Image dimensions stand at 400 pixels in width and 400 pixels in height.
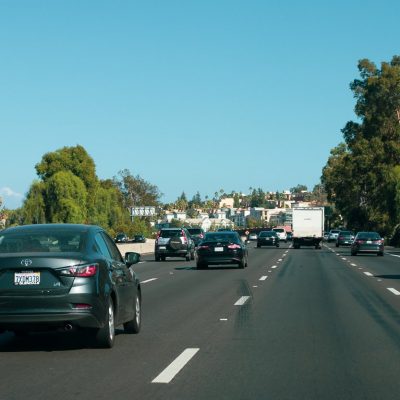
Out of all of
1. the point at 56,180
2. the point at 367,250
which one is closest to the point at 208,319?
the point at 367,250

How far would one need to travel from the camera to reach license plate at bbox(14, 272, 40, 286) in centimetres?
1061

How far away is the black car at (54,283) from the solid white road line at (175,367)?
0.99 metres

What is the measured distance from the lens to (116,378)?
939 cm

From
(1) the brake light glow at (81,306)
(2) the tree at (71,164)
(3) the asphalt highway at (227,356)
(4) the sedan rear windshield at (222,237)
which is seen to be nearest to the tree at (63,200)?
(2) the tree at (71,164)

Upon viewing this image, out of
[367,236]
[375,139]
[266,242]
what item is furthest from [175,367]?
[375,139]

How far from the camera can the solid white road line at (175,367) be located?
9328mm

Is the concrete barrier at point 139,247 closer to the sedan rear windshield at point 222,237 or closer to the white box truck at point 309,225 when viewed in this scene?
the white box truck at point 309,225

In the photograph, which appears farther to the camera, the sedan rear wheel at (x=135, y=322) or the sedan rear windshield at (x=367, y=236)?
the sedan rear windshield at (x=367, y=236)

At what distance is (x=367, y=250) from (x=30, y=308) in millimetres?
44925

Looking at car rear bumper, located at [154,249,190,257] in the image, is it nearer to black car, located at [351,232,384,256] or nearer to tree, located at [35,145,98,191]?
black car, located at [351,232,384,256]

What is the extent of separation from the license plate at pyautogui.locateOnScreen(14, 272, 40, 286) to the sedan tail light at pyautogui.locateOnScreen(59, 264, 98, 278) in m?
0.28

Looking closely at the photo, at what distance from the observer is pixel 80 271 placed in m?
10.7

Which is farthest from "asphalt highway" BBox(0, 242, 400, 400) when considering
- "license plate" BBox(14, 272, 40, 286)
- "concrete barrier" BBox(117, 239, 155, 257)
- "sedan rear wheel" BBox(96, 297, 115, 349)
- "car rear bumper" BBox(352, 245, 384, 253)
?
"concrete barrier" BBox(117, 239, 155, 257)

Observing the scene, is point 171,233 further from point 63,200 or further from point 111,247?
A: point 63,200
